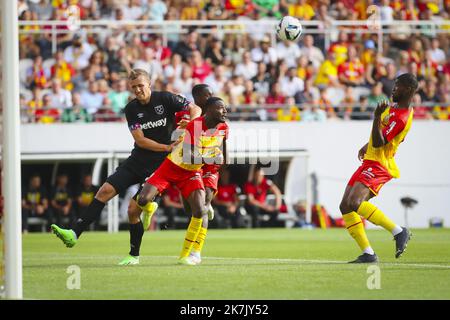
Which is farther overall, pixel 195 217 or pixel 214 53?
pixel 214 53

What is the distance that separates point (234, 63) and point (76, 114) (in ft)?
13.7

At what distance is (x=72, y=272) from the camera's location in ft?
40.7

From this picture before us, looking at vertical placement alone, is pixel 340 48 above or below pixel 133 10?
below

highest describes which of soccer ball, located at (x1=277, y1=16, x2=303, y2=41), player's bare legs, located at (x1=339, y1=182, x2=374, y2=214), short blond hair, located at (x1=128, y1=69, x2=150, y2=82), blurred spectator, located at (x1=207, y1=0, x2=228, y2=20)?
blurred spectator, located at (x1=207, y1=0, x2=228, y2=20)

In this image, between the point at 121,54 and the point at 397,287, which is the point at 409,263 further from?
the point at 121,54

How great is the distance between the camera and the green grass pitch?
10000mm

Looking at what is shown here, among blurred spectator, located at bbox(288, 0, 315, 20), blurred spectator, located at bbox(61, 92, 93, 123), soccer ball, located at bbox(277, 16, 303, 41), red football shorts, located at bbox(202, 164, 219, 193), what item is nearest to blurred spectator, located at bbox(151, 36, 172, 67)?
blurred spectator, located at bbox(61, 92, 93, 123)

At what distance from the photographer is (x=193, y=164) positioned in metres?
13.1

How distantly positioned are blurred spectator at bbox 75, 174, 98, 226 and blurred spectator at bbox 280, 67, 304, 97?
5145mm

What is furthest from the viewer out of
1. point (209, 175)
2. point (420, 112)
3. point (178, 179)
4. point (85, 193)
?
point (420, 112)

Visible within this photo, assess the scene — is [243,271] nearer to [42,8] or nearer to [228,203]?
[228,203]

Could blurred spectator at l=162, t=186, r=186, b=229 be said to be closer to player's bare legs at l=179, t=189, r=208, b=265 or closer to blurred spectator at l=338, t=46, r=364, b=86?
blurred spectator at l=338, t=46, r=364, b=86

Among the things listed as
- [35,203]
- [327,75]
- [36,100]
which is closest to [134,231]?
[35,203]

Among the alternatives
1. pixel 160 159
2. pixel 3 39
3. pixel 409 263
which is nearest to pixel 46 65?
pixel 160 159
